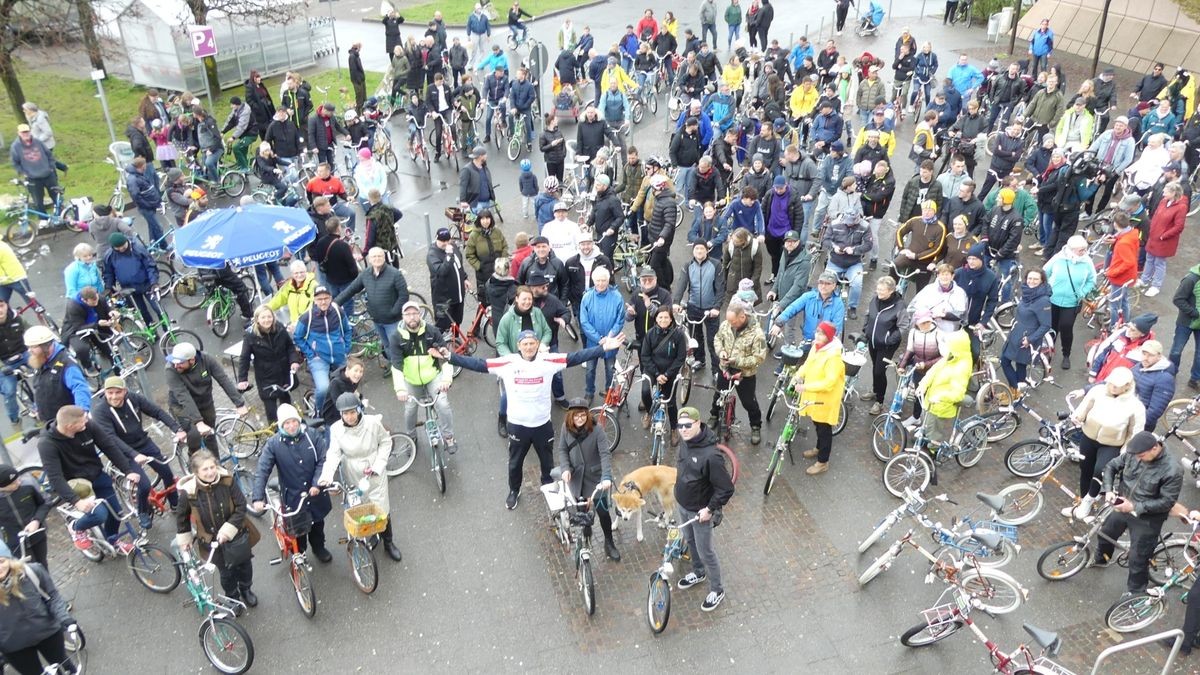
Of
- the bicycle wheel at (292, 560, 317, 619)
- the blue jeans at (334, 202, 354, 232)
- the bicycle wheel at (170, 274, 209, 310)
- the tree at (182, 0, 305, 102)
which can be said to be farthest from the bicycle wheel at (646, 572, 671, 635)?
the tree at (182, 0, 305, 102)

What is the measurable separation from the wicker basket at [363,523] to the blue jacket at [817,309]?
5284 mm

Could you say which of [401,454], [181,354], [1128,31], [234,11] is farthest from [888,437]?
[234,11]

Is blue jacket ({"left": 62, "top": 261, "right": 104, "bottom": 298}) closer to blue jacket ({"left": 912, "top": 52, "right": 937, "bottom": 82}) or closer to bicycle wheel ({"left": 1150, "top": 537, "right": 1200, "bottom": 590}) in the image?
bicycle wheel ({"left": 1150, "top": 537, "right": 1200, "bottom": 590})

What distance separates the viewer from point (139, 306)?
41.1 feet

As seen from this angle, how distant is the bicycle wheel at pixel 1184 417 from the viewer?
10.1 meters

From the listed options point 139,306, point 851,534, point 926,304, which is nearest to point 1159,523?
point 851,534

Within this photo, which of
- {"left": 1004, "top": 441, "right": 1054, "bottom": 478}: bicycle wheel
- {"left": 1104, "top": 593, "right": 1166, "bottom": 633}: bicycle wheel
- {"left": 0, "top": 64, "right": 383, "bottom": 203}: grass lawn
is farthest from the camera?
{"left": 0, "top": 64, "right": 383, "bottom": 203}: grass lawn

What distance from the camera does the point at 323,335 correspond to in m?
10.3

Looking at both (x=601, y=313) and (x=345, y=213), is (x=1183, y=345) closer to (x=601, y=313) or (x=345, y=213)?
(x=601, y=313)

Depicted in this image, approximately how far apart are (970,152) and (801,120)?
4022mm

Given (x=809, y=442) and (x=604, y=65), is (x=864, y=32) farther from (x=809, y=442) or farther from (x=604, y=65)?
(x=809, y=442)

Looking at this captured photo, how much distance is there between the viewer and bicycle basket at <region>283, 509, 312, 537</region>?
7.94 metres

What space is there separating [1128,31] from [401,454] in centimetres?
2517

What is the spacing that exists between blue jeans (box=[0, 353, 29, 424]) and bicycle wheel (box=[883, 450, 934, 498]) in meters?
10.4
